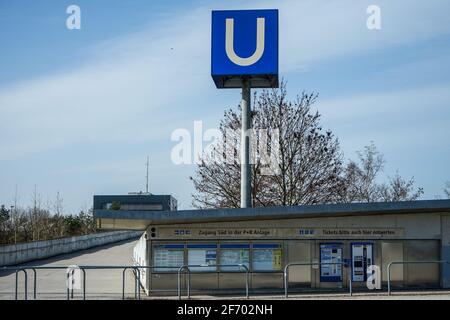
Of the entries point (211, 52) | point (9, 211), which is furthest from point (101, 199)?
point (211, 52)

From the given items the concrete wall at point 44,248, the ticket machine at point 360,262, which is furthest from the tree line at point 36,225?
the ticket machine at point 360,262

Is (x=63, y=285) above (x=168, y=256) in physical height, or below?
below

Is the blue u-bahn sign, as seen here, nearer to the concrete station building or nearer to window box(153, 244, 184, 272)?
the concrete station building

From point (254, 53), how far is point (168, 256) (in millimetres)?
8084

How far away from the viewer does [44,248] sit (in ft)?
134

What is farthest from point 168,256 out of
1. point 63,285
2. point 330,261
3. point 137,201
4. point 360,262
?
point 137,201

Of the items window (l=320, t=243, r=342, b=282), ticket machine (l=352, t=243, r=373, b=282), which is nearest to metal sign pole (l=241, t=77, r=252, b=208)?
window (l=320, t=243, r=342, b=282)

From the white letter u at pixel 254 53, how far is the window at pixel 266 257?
6957 millimetres

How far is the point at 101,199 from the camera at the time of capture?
8838cm

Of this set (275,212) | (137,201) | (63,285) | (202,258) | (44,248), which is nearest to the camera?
(275,212)

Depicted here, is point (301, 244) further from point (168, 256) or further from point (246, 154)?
point (246, 154)

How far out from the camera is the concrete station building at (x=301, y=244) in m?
21.0

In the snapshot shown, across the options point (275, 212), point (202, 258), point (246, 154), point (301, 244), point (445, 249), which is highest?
point (246, 154)
